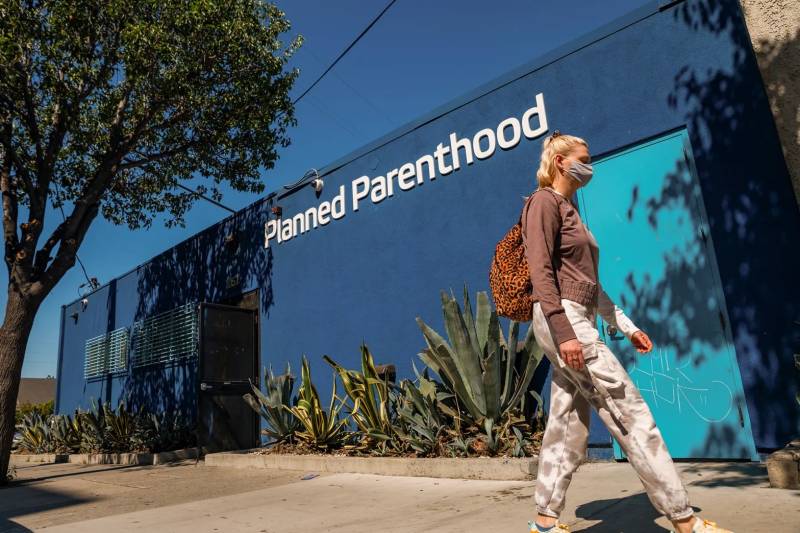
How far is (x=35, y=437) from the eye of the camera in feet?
37.3

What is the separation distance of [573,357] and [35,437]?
13.1m

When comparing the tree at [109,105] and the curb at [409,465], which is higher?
Answer: the tree at [109,105]

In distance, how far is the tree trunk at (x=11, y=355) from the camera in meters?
6.47

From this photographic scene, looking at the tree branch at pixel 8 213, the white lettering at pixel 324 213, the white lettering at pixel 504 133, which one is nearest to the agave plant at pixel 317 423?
the white lettering at pixel 324 213

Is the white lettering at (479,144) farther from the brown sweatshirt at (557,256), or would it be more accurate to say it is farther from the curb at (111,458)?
the curb at (111,458)

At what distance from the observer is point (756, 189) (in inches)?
153

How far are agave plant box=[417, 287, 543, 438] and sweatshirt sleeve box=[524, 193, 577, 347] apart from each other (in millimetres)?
2221

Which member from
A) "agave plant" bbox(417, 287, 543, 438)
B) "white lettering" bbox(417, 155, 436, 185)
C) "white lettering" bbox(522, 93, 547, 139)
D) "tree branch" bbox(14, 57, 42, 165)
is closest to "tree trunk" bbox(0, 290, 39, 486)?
"tree branch" bbox(14, 57, 42, 165)

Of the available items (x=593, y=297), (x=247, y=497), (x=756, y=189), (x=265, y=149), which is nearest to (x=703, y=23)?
(x=756, y=189)

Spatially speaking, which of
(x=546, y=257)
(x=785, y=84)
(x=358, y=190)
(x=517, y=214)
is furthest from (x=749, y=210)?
(x=358, y=190)

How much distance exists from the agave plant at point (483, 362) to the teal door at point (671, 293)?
2.46 ft

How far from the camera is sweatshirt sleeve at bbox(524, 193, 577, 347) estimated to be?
1999 mm

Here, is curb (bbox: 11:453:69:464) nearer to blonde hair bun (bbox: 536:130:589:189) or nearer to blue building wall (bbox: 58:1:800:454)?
blue building wall (bbox: 58:1:800:454)

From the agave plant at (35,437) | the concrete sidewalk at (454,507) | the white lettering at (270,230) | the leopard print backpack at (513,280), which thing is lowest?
the concrete sidewalk at (454,507)
